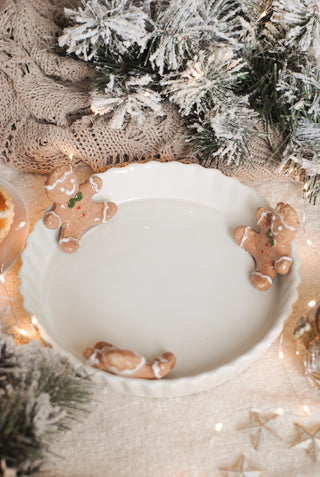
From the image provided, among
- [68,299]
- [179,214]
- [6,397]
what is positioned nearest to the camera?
[6,397]

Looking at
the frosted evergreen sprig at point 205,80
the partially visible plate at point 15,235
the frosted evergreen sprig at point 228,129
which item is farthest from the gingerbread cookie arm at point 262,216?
the partially visible plate at point 15,235

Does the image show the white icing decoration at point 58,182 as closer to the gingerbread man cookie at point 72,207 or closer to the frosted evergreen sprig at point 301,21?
the gingerbread man cookie at point 72,207

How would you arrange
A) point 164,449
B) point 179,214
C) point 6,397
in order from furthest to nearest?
point 179,214, point 164,449, point 6,397

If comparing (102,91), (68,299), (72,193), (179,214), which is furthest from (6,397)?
(102,91)

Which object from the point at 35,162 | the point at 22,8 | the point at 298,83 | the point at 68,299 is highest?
the point at 22,8

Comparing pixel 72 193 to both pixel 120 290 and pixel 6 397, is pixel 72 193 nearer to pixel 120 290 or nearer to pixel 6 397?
pixel 120 290

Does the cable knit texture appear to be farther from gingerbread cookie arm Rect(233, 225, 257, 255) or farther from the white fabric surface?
the white fabric surface

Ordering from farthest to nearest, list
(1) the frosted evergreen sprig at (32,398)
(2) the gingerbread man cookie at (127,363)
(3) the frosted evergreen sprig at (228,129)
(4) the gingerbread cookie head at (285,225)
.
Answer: (3) the frosted evergreen sprig at (228,129) < (4) the gingerbread cookie head at (285,225) < (2) the gingerbread man cookie at (127,363) < (1) the frosted evergreen sprig at (32,398)
